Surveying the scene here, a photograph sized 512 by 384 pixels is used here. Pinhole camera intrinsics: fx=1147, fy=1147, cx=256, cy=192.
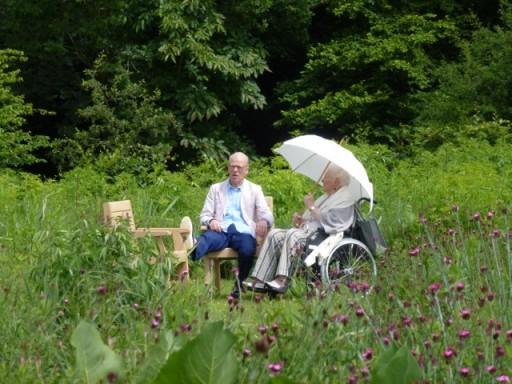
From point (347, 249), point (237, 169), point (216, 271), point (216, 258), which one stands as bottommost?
point (216, 271)

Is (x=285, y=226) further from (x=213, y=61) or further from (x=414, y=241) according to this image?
(x=213, y=61)

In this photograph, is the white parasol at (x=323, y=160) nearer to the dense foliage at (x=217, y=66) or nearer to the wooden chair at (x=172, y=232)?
the wooden chair at (x=172, y=232)

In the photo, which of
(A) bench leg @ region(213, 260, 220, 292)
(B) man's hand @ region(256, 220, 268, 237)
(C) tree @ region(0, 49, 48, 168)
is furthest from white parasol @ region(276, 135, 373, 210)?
(C) tree @ region(0, 49, 48, 168)

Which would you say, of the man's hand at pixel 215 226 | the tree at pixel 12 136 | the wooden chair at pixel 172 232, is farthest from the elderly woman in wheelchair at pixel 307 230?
the tree at pixel 12 136

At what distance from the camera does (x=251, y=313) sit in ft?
19.8

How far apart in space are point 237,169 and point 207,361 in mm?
5915

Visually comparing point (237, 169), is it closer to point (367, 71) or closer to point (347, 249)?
point (347, 249)

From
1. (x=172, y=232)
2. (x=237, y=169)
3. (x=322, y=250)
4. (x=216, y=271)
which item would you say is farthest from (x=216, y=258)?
(x=322, y=250)

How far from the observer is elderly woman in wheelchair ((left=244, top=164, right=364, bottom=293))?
25.9 feet

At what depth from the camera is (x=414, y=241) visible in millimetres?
8414

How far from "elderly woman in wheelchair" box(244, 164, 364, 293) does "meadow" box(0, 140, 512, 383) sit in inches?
15.5

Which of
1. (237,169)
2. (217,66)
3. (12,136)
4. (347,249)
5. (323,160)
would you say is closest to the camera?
(347,249)

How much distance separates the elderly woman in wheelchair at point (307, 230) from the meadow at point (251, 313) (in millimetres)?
394

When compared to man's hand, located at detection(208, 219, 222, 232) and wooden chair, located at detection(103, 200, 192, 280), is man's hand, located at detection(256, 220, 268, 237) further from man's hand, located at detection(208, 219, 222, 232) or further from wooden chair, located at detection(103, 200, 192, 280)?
wooden chair, located at detection(103, 200, 192, 280)
